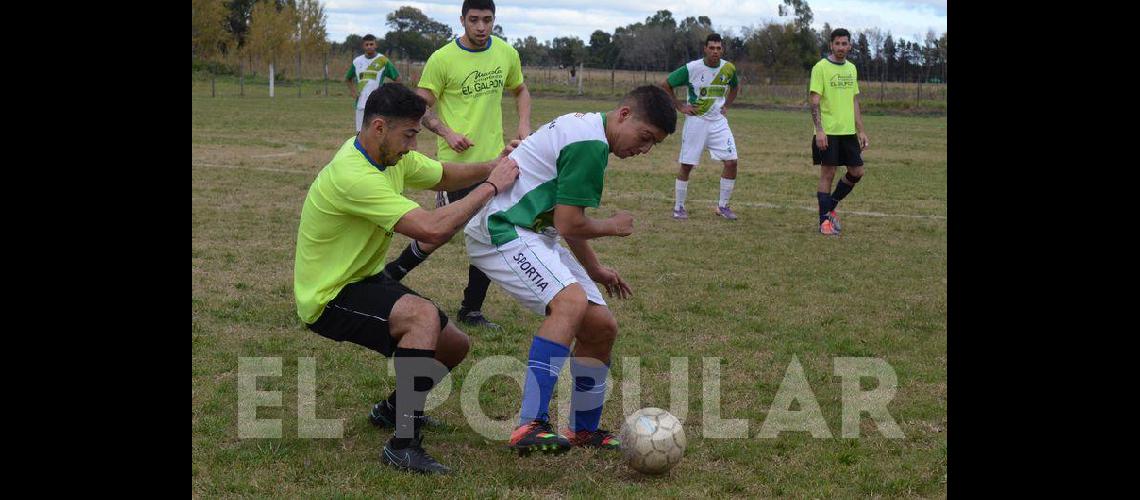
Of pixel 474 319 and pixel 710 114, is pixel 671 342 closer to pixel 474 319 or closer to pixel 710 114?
pixel 474 319

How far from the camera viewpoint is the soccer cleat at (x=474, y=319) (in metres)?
6.95

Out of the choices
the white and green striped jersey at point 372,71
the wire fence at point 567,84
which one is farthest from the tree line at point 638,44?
the white and green striped jersey at point 372,71

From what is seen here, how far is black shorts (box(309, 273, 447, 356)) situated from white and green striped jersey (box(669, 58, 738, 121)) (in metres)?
8.15

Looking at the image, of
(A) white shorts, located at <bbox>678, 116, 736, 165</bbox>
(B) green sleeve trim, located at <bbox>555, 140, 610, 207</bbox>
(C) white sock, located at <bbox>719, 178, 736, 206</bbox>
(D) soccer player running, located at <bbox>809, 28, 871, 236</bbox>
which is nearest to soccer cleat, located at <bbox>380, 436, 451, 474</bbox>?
(B) green sleeve trim, located at <bbox>555, 140, 610, 207</bbox>

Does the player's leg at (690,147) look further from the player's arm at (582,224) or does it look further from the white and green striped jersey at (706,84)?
the player's arm at (582,224)

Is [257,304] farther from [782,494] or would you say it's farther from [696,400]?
[782,494]

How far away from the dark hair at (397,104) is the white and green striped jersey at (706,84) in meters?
8.06

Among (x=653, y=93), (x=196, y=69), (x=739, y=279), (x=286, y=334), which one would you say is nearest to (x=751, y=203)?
(x=739, y=279)

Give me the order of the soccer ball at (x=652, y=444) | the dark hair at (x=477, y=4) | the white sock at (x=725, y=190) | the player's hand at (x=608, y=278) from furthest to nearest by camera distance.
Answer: the white sock at (x=725, y=190) < the dark hair at (x=477, y=4) < the player's hand at (x=608, y=278) < the soccer ball at (x=652, y=444)

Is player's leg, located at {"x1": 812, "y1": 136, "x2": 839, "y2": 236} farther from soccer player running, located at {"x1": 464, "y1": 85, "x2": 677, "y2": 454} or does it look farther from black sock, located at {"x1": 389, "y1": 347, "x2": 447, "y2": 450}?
black sock, located at {"x1": 389, "y1": 347, "x2": 447, "y2": 450}

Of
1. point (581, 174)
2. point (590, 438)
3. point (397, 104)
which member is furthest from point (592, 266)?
point (397, 104)

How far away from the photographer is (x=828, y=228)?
10.9m

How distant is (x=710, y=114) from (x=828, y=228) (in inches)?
87.2
